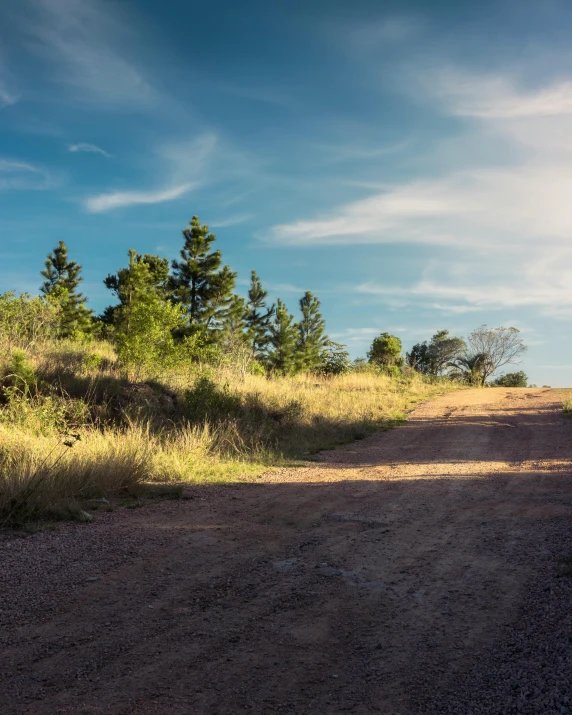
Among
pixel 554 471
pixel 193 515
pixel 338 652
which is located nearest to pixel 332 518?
pixel 193 515

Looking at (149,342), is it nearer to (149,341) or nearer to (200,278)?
(149,341)

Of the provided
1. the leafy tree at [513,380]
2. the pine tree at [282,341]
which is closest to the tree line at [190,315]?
the pine tree at [282,341]

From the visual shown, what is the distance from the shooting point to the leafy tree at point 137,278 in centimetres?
4088

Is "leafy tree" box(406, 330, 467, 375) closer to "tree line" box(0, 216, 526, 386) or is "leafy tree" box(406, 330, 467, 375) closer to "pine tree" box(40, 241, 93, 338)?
"tree line" box(0, 216, 526, 386)

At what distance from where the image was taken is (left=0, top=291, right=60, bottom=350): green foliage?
14.5 m

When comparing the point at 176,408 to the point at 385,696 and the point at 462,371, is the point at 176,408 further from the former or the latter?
the point at 462,371

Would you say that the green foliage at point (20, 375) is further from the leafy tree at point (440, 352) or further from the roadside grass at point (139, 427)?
the leafy tree at point (440, 352)

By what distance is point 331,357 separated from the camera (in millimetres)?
31250

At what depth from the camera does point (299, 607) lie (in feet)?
11.6

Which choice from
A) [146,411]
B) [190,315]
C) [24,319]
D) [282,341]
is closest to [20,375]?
[146,411]

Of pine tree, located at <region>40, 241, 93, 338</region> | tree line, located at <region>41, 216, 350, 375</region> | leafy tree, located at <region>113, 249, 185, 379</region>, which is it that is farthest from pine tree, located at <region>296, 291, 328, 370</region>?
leafy tree, located at <region>113, 249, 185, 379</region>

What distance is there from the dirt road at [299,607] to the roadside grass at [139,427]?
0.82 m

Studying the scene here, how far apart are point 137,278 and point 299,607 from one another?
39959 millimetres

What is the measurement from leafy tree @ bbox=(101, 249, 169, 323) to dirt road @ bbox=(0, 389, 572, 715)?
118 feet
